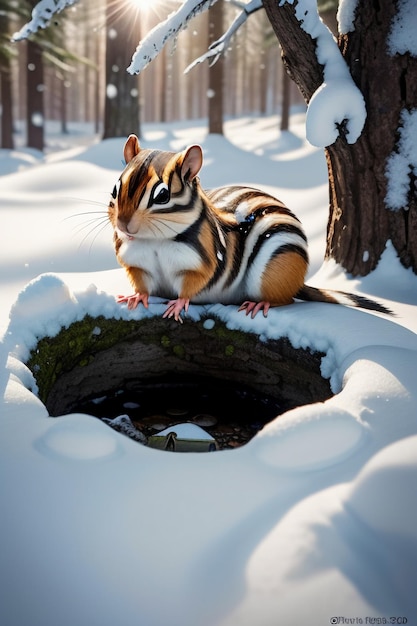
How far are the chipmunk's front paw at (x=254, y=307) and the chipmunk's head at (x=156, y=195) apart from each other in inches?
25.2

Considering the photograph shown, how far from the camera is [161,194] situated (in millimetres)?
2814

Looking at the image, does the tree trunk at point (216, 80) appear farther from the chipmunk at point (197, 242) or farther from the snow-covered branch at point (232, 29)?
the chipmunk at point (197, 242)

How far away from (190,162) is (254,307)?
90 cm

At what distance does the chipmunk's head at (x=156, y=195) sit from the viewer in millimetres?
2770

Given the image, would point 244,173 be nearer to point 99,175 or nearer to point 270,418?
point 99,175

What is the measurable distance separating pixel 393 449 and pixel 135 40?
34.1 ft

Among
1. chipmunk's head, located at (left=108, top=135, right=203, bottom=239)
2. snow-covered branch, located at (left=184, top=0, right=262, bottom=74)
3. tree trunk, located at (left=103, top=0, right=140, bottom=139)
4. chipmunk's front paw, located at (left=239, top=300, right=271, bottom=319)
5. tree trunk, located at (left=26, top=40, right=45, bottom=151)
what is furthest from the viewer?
tree trunk, located at (left=26, top=40, right=45, bottom=151)

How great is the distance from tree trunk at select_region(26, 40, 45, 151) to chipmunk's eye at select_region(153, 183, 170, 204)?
1379 cm

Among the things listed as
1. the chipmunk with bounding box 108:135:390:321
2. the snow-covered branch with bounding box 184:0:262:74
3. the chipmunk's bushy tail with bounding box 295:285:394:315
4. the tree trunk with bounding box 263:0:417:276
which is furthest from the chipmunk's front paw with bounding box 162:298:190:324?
the snow-covered branch with bounding box 184:0:262:74

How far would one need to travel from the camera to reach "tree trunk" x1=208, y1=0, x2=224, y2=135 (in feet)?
41.4

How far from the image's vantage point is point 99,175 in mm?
8531

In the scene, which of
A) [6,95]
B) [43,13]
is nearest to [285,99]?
[6,95]

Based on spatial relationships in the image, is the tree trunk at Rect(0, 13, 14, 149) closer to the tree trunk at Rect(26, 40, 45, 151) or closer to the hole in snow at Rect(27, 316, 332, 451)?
the tree trunk at Rect(26, 40, 45, 151)

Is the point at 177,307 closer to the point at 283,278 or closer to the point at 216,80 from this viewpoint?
the point at 283,278
